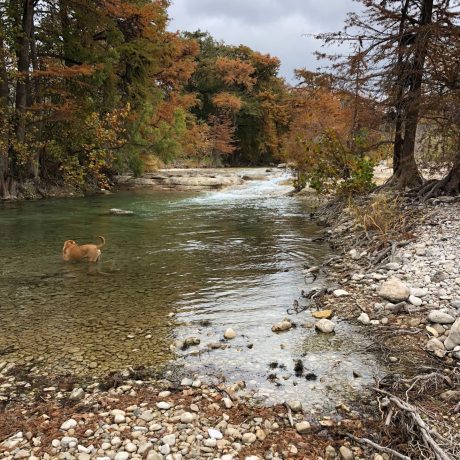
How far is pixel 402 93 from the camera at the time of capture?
1125cm

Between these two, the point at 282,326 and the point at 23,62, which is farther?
the point at 23,62

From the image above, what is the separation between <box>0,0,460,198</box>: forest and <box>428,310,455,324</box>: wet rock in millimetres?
6189

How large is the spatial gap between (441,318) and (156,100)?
76.6 ft

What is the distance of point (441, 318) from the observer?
4918mm

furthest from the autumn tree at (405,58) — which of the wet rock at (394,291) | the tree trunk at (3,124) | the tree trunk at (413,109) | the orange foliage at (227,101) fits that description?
the orange foliage at (227,101)

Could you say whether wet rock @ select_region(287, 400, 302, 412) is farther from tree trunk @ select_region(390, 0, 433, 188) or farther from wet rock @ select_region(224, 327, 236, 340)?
tree trunk @ select_region(390, 0, 433, 188)

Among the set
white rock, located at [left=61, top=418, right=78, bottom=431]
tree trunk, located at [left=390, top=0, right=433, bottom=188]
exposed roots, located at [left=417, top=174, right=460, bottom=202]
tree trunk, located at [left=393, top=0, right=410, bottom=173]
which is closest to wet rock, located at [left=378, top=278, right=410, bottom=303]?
white rock, located at [left=61, top=418, right=78, bottom=431]

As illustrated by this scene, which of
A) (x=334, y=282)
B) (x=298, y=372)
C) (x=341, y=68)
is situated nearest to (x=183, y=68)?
(x=341, y=68)

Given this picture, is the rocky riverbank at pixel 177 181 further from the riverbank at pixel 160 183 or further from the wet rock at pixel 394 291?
the wet rock at pixel 394 291

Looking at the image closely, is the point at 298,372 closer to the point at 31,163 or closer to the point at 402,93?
the point at 402,93

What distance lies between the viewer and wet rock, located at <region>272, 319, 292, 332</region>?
5.12 metres

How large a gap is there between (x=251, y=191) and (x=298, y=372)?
66.3 ft

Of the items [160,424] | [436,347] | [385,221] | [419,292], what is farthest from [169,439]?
[385,221]

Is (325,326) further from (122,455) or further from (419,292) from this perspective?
(122,455)
